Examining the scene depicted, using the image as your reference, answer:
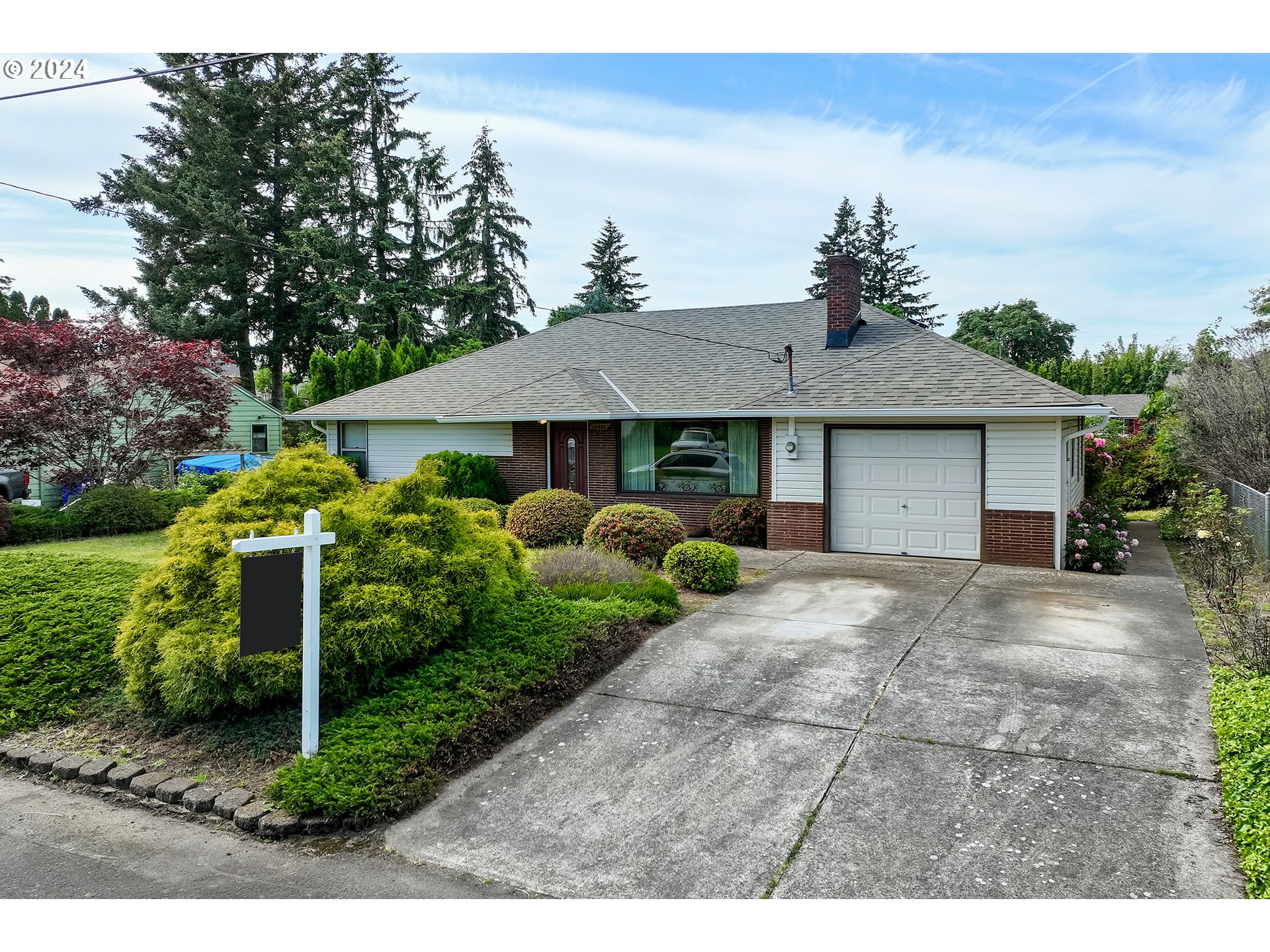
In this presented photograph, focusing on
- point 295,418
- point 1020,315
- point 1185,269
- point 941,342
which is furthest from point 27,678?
point 1020,315

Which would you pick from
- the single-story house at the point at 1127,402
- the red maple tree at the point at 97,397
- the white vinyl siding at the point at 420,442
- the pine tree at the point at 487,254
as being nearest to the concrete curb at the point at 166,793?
the white vinyl siding at the point at 420,442

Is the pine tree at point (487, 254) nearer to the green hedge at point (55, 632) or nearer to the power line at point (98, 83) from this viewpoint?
the power line at point (98, 83)

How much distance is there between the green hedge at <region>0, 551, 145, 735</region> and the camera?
5.62 meters

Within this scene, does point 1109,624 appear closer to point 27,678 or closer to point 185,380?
point 27,678

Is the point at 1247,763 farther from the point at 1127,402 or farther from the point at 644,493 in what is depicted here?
the point at 1127,402

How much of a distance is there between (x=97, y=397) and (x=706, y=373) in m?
11.8

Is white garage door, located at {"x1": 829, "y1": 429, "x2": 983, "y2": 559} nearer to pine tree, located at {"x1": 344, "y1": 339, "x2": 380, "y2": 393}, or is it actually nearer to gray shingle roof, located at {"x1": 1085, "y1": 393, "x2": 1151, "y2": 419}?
pine tree, located at {"x1": 344, "y1": 339, "x2": 380, "y2": 393}

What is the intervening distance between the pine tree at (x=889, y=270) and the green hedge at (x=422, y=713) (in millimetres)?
43109

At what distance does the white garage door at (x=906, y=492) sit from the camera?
11539mm

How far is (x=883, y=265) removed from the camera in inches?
1793

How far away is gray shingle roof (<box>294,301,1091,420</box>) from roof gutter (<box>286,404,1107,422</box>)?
66 millimetres

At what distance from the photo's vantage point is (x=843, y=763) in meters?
4.68

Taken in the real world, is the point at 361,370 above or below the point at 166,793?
above

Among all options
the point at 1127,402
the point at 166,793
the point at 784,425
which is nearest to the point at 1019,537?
the point at 784,425
